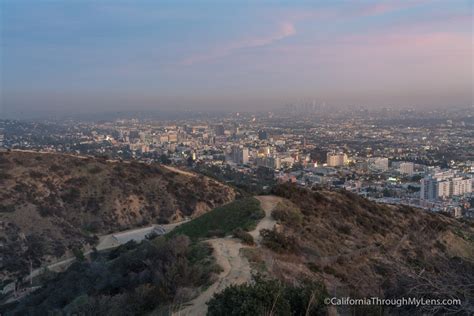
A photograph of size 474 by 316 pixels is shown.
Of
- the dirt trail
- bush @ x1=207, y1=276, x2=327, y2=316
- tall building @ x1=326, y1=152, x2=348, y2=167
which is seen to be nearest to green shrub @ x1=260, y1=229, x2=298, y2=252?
the dirt trail

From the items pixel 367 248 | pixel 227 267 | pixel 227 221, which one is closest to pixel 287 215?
pixel 227 221

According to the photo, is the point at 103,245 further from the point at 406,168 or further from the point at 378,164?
the point at 378,164

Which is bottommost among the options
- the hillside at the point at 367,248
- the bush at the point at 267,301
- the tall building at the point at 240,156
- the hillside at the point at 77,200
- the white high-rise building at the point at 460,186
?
the white high-rise building at the point at 460,186

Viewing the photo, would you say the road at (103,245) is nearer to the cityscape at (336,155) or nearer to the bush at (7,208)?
the bush at (7,208)

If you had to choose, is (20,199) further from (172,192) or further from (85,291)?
(85,291)

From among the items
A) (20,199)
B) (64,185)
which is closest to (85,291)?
(20,199)

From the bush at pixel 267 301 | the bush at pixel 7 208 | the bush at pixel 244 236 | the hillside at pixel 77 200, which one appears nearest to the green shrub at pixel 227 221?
the bush at pixel 244 236
